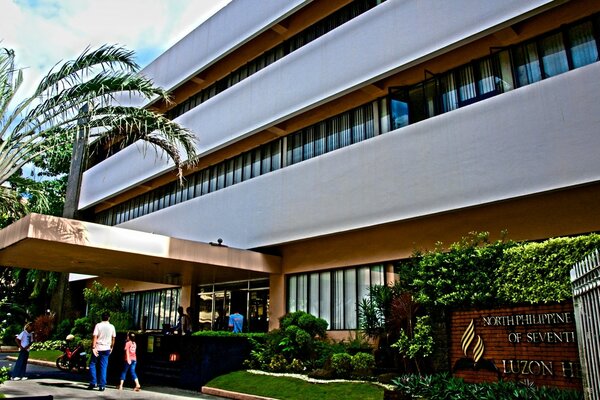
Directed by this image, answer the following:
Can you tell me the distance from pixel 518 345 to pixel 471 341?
3.41 ft

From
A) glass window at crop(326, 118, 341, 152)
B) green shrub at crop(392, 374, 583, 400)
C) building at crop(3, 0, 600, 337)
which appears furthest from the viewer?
glass window at crop(326, 118, 341, 152)

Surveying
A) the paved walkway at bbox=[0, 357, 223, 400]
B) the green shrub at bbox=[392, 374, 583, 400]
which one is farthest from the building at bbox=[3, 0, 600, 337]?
the green shrub at bbox=[392, 374, 583, 400]

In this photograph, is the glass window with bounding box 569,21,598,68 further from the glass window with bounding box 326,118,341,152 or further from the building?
the glass window with bounding box 326,118,341,152

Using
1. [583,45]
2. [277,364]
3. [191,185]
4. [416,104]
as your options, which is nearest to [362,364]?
[277,364]

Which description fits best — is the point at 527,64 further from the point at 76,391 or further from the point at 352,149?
the point at 76,391

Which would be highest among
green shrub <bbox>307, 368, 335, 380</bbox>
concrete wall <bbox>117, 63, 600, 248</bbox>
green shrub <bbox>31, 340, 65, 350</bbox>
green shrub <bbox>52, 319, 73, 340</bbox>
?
concrete wall <bbox>117, 63, 600, 248</bbox>

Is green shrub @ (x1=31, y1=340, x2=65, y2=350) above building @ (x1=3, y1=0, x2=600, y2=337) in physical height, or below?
below

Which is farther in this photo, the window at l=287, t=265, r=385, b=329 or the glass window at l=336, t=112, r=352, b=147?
the glass window at l=336, t=112, r=352, b=147

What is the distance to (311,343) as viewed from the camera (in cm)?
1659

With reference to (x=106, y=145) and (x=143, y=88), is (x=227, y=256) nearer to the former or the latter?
(x=143, y=88)

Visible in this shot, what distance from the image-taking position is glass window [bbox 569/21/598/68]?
43.9 feet

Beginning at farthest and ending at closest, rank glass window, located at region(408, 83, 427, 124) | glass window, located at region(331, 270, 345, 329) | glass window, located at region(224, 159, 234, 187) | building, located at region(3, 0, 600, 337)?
glass window, located at region(224, 159, 234, 187)
glass window, located at region(331, 270, 345, 329)
glass window, located at region(408, 83, 427, 124)
building, located at region(3, 0, 600, 337)

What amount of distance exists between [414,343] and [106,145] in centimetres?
2992

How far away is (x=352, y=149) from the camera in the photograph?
59.2ft
